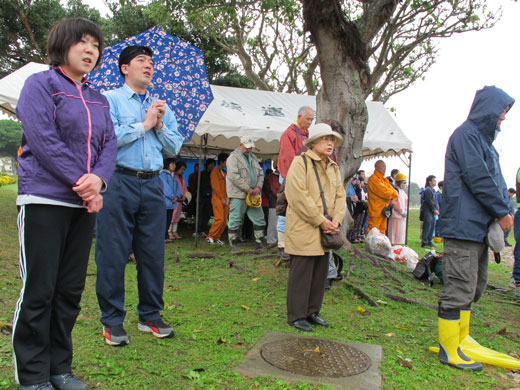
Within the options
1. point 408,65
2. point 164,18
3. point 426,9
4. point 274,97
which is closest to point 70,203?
point 274,97

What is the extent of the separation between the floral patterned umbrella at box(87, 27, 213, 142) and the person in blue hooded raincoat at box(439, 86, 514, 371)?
446 centimetres

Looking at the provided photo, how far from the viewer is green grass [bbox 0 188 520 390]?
2.68 metres

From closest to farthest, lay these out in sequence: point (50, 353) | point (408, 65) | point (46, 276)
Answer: point (46, 276) → point (50, 353) → point (408, 65)

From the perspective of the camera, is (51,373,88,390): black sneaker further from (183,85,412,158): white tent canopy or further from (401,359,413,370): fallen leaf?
(183,85,412,158): white tent canopy

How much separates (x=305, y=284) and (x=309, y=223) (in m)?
0.56

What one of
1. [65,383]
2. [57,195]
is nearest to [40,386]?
[65,383]

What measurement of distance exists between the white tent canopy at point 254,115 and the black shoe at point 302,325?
5.64 meters

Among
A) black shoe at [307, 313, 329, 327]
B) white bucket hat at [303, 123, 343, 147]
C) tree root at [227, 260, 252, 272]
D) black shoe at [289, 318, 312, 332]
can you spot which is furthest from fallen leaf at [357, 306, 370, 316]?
tree root at [227, 260, 252, 272]

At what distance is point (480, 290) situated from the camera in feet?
11.3

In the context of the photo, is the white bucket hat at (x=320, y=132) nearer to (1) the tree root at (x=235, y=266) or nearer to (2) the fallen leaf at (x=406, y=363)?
(2) the fallen leaf at (x=406, y=363)

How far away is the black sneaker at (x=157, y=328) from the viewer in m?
3.29

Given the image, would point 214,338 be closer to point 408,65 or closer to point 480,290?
point 480,290

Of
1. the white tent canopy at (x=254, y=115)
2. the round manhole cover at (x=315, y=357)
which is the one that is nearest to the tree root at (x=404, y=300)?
the round manhole cover at (x=315, y=357)

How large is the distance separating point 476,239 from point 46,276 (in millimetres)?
2920
